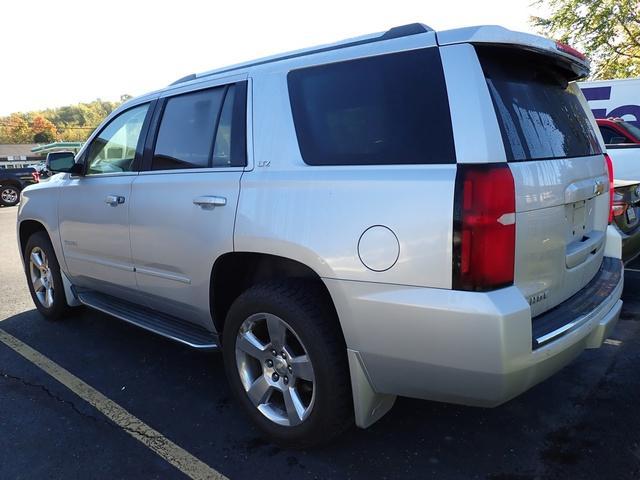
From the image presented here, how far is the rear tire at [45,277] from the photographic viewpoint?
4.61 m

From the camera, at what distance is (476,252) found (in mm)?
1989

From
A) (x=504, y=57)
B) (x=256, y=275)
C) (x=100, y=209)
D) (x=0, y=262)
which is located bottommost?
(x=0, y=262)

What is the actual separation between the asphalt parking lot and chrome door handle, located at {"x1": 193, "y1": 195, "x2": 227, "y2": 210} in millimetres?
1270

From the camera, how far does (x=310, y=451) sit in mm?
2699

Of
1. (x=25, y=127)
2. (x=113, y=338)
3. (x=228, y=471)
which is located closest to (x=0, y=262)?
(x=113, y=338)

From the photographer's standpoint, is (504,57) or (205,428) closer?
(504,57)

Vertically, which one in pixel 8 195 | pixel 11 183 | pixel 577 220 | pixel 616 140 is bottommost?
pixel 8 195

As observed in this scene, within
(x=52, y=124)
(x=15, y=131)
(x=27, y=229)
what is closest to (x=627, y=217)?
(x=27, y=229)

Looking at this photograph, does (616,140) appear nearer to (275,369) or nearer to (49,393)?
(275,369)

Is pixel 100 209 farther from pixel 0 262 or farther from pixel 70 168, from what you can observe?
pixel 0 262

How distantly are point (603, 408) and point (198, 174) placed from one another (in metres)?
2.75

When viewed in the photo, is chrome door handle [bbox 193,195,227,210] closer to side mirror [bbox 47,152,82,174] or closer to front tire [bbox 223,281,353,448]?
front tire [bbox 223,281,353,448]

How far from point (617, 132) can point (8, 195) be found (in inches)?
727

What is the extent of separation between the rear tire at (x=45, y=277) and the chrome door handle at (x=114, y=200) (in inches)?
49.9
